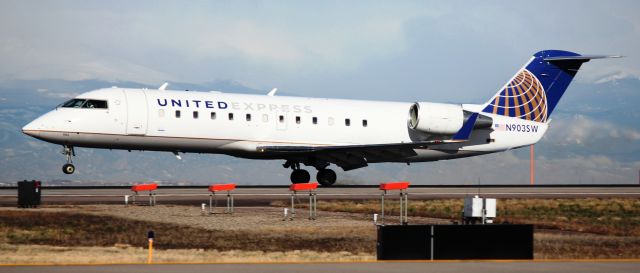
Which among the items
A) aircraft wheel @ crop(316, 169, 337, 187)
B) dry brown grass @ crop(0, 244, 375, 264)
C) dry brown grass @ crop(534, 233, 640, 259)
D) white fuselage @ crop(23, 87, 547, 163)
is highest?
white fuselage @ crop(23, 87, 547, 163)

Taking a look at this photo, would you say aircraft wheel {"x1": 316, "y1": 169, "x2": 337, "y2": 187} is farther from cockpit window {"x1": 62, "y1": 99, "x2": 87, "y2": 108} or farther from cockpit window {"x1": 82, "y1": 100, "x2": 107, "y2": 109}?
cockpit window {"x1": 62, "y1": 99, "x2": 87, "y2": 108}

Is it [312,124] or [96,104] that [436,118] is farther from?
[96,104]

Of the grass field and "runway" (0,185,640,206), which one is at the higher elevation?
"runway" (0,185,640,206)

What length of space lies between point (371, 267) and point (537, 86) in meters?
32.8

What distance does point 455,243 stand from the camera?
1017 inches

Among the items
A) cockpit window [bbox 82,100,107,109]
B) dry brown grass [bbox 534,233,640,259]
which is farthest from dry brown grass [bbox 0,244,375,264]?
cockpit window [bbox 82,100,107,109]

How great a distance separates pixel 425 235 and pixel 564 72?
30.9 m

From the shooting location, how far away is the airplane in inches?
1796

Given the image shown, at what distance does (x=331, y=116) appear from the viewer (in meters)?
50.2

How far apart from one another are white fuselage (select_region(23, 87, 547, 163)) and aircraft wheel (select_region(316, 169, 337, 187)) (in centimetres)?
162

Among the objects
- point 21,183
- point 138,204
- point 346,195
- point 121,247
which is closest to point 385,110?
point 346,195

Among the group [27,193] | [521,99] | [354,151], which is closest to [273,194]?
[354,151]

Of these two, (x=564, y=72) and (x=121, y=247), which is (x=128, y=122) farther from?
(x=564, y=72)

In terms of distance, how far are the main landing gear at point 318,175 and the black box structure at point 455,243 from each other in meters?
24.7
